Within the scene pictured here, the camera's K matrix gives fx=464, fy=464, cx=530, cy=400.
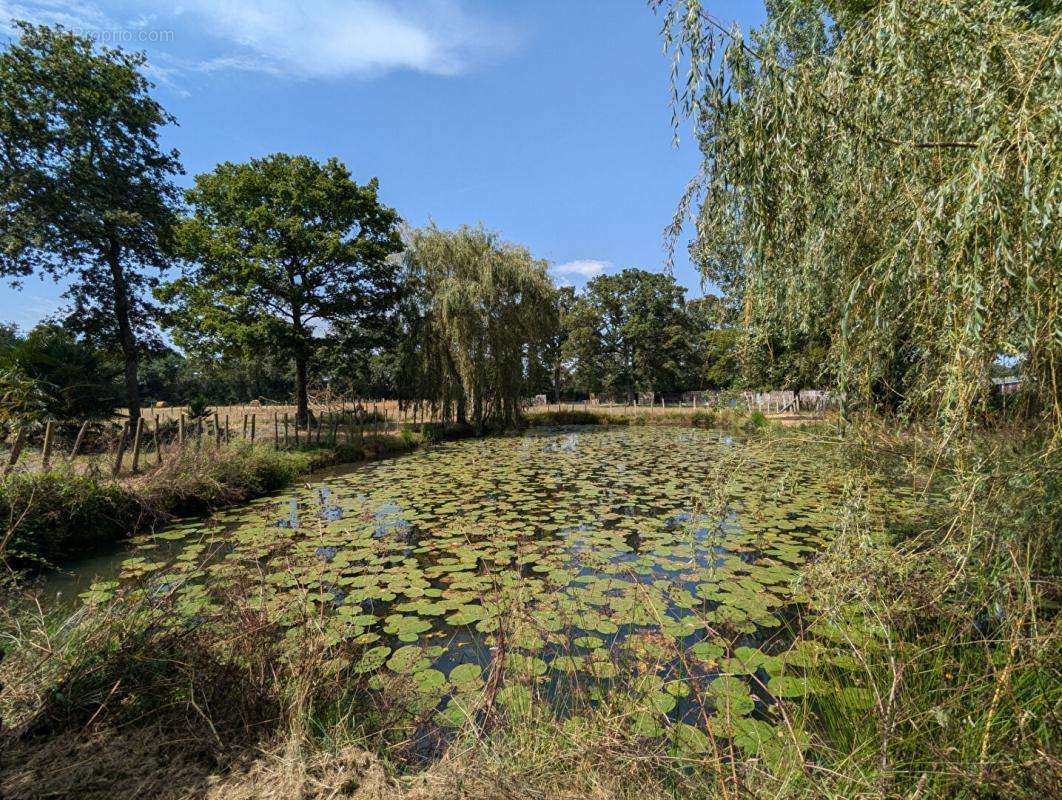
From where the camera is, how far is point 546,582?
4520mm

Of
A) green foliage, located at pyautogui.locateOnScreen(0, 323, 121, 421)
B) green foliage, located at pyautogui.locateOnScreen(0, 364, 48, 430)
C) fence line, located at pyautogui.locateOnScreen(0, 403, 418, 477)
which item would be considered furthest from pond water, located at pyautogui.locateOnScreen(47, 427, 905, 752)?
green foliage, located at pyautogui.locateOnScreen(0, 323, 121, 421)

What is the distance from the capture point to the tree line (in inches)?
463

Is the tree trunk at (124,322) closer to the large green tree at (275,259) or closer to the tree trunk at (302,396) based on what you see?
the large green tree at (275,259)

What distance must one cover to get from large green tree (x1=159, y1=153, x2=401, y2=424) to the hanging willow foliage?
571 inches

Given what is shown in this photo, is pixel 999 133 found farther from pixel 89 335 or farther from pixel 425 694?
pixel 89 335

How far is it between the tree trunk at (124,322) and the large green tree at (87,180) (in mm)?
30

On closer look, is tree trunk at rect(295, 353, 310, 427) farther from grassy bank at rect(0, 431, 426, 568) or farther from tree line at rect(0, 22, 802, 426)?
grassy bank at rect(0, 431, 426, 568)

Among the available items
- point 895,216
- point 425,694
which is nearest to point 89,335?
point 425,694

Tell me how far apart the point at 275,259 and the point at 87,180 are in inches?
181

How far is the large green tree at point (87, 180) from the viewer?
462 inches

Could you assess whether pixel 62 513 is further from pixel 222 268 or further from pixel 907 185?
pixel 222 268

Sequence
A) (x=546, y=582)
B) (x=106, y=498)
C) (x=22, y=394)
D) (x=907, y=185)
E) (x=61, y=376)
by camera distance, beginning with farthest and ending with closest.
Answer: (x=61, y=376) → (x=22, y=394) → (x=106, y=498) → (x=546, y=582) → (x=907, y=185)

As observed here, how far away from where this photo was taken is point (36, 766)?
1715 millimetres

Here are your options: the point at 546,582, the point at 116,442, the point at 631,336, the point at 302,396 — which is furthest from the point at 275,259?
the point at 631,336
